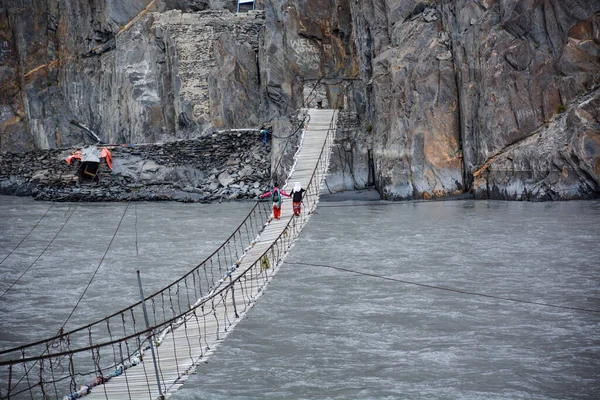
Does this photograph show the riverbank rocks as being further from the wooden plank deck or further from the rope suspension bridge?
the wooden plank deck

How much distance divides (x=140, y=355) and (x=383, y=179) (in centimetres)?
1777

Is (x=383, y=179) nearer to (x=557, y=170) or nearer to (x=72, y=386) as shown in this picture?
(x=557, y=170)

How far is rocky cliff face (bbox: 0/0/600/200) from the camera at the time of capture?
2284 cm

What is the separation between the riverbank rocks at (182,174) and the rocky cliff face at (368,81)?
4.17 feet

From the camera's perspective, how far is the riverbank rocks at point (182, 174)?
98.0 ft

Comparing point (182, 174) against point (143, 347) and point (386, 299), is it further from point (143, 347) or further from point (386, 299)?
point (143, 347)

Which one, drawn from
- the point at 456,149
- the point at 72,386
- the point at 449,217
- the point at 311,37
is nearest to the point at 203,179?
the point at 311,37

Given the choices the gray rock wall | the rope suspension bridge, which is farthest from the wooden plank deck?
the gray rock wall

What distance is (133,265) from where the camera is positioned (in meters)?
16.8

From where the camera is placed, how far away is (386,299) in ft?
42.4

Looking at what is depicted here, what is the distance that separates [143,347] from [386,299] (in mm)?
4133

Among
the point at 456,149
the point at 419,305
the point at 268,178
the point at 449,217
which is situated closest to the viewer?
the point at 419,305

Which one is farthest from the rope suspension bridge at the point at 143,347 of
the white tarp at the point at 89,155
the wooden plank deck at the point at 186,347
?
the white tarp at the point at 89,155

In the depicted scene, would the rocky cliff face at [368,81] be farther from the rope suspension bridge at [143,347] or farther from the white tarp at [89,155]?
the rope suspension bridge at [143,347]
